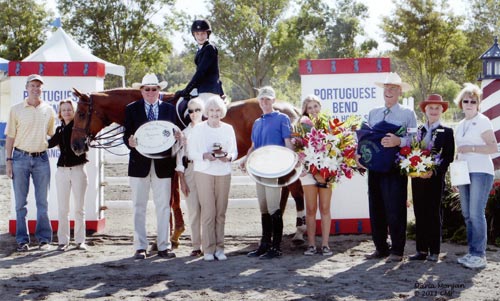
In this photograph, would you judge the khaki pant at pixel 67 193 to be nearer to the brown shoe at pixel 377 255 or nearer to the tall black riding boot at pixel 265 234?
the tall black riding boot at pixel 265 234

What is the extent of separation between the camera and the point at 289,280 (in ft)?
21.2

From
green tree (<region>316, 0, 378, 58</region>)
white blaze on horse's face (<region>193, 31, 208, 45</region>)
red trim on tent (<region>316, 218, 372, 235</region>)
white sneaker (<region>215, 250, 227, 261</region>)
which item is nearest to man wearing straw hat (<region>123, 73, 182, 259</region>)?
white sneaker (<region>215, 250, 227, 261</region>)

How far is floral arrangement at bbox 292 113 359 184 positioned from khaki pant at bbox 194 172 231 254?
0.89 metres

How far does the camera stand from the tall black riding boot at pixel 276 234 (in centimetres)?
758

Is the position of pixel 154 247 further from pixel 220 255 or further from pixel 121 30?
pixel 121 30

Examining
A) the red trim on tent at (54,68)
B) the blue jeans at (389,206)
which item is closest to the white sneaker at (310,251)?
the blue jeans at (389,206)

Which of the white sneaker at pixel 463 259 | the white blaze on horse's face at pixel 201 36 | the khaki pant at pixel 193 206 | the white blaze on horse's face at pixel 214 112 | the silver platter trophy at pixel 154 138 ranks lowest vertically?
the white sneaker at pixel 463 259

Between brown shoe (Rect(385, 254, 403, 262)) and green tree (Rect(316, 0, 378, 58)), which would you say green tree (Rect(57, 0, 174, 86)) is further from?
brown shoe (Rect(385, 254, 403, 262))

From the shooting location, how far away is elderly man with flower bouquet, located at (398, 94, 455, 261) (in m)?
6.96

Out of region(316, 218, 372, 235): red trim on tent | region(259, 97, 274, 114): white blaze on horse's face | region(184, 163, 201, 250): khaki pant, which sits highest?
region(259, 97, 274, 114): white blaze on horse's face

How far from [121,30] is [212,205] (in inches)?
1015

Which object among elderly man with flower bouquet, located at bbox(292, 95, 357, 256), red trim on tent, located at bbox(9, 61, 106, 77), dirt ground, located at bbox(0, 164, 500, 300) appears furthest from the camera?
red trim on tent, located at bbox(9, 61, 106, 77)

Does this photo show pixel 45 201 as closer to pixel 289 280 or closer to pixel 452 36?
pixel 289 280

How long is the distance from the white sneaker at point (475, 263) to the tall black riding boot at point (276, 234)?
1.96 meters
